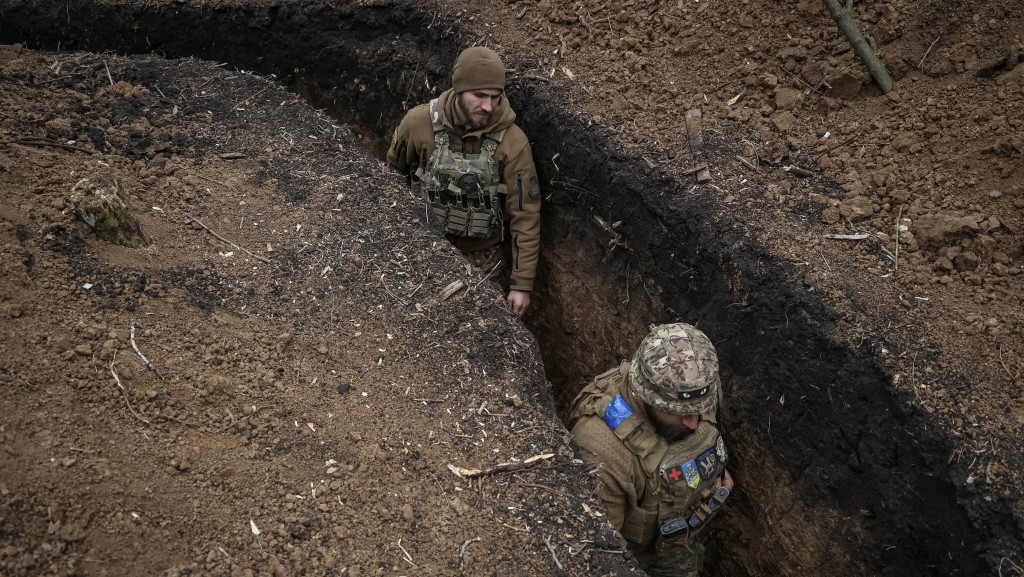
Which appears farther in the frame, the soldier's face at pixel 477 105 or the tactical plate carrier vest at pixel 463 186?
the tactical plate carrier vest at pixel 463 186

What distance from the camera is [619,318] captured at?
19.9 ft

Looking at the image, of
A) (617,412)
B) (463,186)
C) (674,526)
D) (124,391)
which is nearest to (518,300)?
(463,186)

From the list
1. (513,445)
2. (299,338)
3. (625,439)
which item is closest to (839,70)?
Answer: (625,439)

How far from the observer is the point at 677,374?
3889 mm

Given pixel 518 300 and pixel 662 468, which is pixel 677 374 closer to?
pixel 662 468

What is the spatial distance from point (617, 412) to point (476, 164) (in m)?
2.48

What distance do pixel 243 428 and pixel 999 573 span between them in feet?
13.0

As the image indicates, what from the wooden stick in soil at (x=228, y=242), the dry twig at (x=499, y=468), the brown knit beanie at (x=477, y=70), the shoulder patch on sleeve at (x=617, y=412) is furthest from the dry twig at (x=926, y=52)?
the wooden stick in soil at (x=228, y=242)

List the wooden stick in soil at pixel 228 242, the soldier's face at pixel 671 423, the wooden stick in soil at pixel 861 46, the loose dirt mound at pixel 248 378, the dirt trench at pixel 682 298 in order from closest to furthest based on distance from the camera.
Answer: the loose dirt mound at pixel 248 378, the soldier's face at pixel 671 423, the dirt trench at pixel 682 298, the wooden stick in soil at pixel 228 242, the wooden stick in soil at pixel 861 46

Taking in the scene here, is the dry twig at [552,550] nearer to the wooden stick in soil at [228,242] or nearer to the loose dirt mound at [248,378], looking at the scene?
the loose dirt mound at [248,378]

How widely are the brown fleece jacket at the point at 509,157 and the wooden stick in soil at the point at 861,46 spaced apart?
245 cm

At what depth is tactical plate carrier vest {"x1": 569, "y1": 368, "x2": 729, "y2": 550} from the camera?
4.16 metres

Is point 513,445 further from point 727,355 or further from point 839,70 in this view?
point 839,70

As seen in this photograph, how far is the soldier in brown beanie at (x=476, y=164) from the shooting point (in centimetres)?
555
